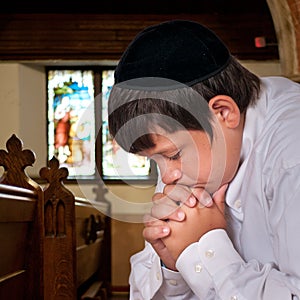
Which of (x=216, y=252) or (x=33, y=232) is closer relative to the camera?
(x=216, y=252)

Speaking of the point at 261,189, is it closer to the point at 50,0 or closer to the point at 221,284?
the point at 221,284

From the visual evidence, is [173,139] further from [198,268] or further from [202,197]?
[198,268]

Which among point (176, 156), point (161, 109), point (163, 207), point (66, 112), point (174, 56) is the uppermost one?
point (66, 112)

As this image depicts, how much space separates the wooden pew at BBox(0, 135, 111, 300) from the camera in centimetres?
346

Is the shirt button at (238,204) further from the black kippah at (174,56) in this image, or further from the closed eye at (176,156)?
the black kippah at (174,56)

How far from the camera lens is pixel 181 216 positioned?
1.82 meters

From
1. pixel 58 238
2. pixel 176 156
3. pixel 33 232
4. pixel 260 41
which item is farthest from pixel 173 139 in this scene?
Answer: pixel 260 41

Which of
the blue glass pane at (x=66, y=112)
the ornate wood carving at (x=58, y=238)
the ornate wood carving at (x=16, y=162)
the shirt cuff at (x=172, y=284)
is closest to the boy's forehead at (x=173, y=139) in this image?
the shirt cuff at (x=172, y=284)

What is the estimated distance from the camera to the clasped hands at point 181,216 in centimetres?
182

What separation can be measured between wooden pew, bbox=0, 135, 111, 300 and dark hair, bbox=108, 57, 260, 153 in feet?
5.02

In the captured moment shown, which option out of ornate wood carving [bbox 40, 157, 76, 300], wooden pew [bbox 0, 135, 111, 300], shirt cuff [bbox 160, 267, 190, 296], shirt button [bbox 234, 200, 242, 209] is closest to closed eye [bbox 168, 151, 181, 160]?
shirt button [bbox 234, 200, 242, 209]

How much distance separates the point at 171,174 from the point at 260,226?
24cm

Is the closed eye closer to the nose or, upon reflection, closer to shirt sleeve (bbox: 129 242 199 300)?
the nose

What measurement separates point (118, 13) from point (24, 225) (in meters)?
7.22
